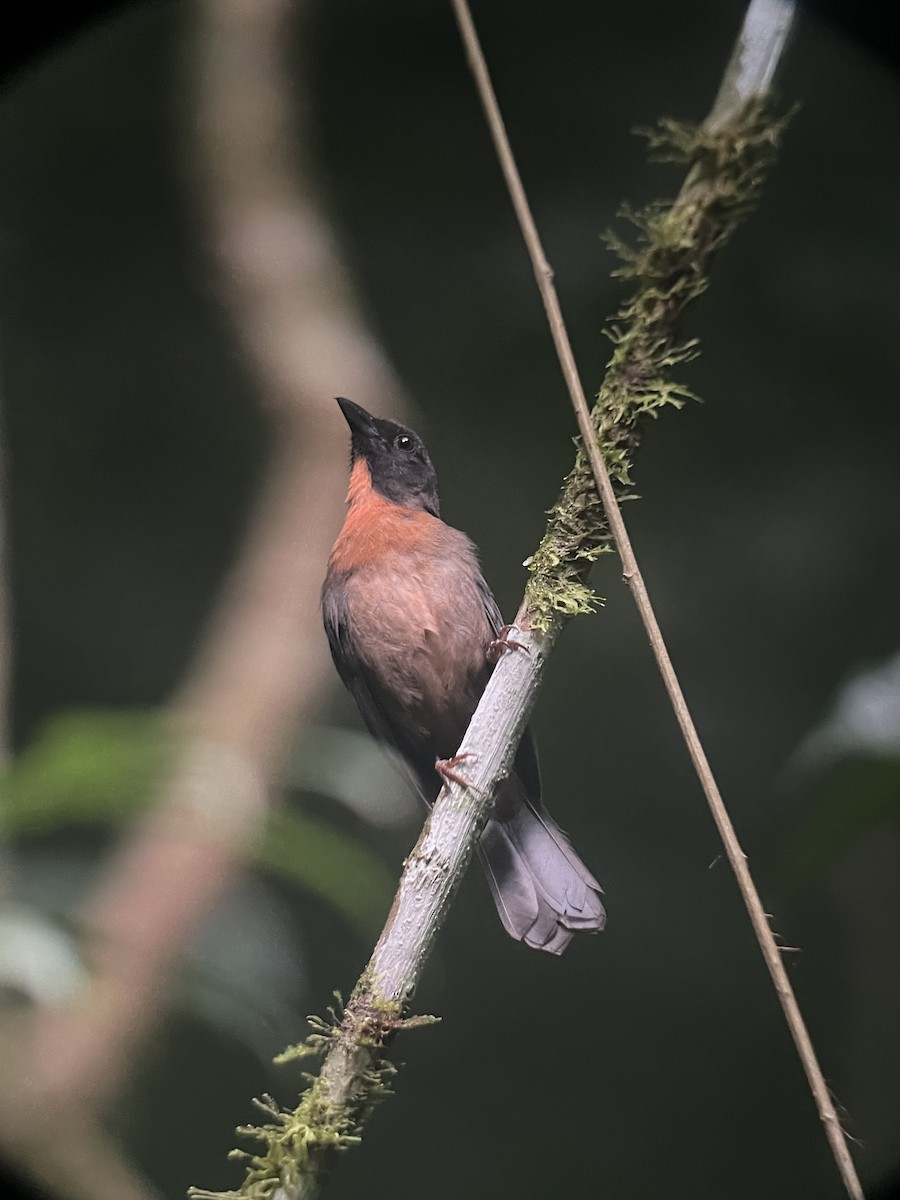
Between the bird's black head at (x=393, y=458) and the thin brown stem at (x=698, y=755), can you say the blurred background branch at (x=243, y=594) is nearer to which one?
the bird's black head at (x=393, y=458)

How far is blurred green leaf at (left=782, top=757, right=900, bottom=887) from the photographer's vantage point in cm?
116

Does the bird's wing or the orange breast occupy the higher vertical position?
the orange breast

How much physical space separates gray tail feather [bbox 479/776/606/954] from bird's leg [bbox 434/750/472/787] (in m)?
0.06

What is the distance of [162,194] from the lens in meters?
1.50

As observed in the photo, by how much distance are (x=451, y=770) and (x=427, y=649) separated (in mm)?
271

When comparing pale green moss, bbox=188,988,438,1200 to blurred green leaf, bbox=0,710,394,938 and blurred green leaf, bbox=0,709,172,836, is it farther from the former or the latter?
blurred green leaf, bbox=0,709,172,836

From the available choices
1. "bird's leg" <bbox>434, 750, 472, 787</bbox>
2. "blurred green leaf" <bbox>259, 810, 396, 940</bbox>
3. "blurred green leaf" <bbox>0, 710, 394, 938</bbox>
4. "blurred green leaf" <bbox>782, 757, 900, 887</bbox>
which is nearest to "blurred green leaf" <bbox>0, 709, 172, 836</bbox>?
"blurred green leaf" <bbox>0, 710, 394, 938</bbox>

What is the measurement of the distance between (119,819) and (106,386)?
26.3 inches

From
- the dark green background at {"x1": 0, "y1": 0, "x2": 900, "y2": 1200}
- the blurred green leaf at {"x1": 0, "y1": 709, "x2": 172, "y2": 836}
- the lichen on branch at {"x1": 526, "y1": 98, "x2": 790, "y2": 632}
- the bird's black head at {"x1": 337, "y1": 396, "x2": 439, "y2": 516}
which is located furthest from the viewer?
the bird's black head at {"x1": 337, "y1": 396, "x2": 439, "y2": 516}

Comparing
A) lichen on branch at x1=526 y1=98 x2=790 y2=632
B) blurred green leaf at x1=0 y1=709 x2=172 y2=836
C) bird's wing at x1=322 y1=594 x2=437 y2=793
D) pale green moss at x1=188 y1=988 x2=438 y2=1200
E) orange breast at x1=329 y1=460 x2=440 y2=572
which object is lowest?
pale green moss at x1=188 y1=988 x2=438 y2=1200

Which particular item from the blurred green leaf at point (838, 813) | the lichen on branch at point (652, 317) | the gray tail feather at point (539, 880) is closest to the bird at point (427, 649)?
the gray tail feather at point (539, 880)

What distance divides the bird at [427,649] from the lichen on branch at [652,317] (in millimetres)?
113

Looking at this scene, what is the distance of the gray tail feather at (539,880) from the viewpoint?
114cm

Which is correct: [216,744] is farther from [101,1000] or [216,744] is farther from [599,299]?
[599,299]
